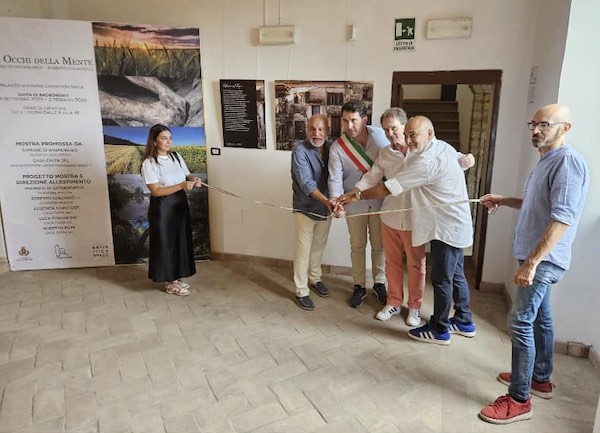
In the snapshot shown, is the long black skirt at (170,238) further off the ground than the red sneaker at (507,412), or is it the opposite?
the long black skirt at (170,238)

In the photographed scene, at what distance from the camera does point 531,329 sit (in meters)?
2.19

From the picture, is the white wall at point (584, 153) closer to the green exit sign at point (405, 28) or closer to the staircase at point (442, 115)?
the green exit sign at point (405, 28)

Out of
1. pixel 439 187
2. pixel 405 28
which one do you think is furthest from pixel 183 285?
pixel 405 28

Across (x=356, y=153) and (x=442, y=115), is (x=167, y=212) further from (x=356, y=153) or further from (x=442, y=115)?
(x=442, y=115)

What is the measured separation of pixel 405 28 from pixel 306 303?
250cm

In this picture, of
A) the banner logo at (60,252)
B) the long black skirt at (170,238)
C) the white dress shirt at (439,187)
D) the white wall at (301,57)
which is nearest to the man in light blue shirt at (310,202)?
the white wall at (301,57)

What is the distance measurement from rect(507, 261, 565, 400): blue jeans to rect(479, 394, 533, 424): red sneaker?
0.04 meters

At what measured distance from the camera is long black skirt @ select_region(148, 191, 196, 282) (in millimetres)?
3648

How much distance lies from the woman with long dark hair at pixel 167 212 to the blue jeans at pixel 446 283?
1992 millimetres

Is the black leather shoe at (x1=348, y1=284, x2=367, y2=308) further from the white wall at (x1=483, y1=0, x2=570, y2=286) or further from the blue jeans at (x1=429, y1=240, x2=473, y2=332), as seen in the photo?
the white wall at (x1=483, y1=0, x2=570, y2=286)

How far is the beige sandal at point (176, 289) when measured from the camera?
380 cm

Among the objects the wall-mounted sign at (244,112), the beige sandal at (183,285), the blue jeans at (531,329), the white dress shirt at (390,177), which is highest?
the wall-mounted sign at (244,112)

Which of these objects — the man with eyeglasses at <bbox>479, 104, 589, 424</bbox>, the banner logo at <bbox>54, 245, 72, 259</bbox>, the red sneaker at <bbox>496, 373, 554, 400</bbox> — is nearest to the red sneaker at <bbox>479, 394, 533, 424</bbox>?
the man with eyeglasses at <bbox>479, 104, 589, 424</bbox>

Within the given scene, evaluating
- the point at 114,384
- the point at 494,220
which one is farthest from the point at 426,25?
the point at 114,384
